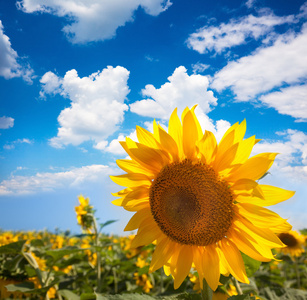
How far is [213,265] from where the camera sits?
1.90m

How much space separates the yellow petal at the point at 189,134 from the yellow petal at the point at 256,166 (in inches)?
12.1

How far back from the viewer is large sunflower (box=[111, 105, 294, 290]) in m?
1.78

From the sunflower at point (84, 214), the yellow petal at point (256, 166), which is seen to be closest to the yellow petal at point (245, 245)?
the yellow petal at point (256, 166)

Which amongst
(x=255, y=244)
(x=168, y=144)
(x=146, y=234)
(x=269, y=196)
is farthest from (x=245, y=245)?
(x=168, y=144)

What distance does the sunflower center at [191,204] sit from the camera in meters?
1.86

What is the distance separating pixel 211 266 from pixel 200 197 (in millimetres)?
432

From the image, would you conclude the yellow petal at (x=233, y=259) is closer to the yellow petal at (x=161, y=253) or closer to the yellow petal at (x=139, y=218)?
the yellow petal at (x=161, y=253)

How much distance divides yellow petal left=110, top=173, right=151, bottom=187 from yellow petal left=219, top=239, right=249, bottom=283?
629 mm

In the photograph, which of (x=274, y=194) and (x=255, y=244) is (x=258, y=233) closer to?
(x=255, y=244)

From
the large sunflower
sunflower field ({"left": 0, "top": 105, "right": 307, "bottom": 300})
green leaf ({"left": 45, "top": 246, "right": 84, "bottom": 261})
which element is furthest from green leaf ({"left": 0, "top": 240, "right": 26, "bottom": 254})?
the large sunflower

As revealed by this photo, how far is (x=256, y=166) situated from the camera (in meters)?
1.71

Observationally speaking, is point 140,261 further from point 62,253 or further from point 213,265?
point 213,265

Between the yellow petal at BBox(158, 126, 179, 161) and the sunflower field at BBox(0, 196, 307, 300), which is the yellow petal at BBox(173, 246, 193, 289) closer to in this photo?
the sunflower field at BBox(0, 196, 307, 300)

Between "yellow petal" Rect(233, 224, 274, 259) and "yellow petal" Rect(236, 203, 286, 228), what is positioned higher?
"yellow petal" Rect(236, 203, 286, 228)
